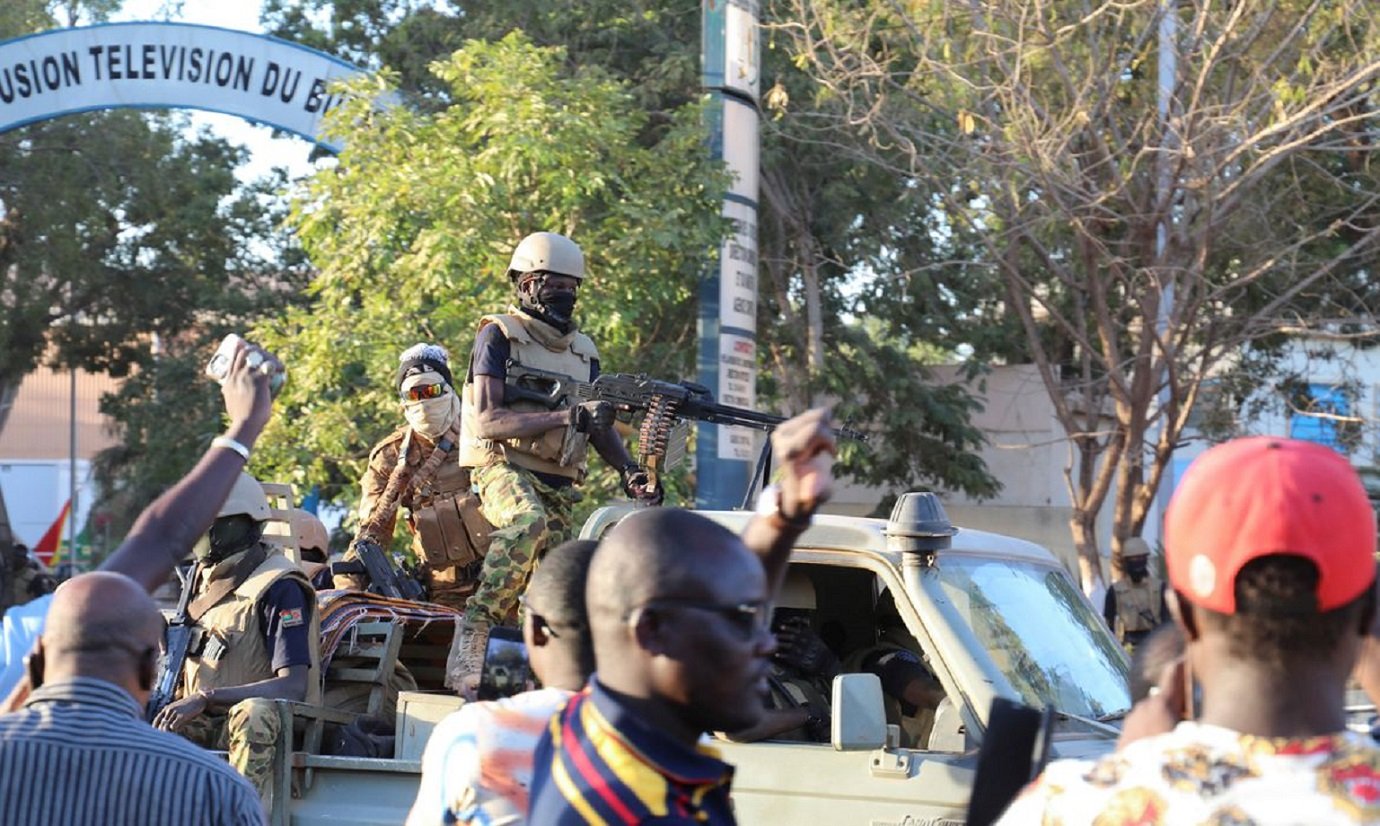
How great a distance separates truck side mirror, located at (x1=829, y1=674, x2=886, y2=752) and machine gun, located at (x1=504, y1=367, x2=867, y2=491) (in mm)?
1867

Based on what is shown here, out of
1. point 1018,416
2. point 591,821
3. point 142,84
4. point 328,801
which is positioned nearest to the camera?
point 591,821

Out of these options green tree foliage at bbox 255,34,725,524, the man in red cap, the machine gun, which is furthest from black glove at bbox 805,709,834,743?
green tree foliage at bbox 255,34,725,524

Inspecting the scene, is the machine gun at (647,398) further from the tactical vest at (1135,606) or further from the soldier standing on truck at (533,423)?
the tactical vest at (1135,606)

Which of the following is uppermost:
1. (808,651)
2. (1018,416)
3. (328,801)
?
(1018,416)

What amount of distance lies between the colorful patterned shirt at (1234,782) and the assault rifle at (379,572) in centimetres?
519

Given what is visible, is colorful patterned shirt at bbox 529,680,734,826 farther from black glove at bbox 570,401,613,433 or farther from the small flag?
the small flag

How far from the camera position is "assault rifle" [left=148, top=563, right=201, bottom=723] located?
594 cm

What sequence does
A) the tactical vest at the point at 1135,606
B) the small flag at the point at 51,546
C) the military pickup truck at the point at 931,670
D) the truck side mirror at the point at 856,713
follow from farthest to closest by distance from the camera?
the small flag at the point at 51,546 → the tactical vest at the point at 1135,606 → the military pickup truck at the point at 931,670 → the truck side mirror at the point at 856,713

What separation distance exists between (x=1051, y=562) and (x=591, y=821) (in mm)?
3978

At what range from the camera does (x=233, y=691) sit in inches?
229

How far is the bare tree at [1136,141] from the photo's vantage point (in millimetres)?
12617

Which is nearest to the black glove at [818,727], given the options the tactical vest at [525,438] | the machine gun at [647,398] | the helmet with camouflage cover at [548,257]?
the machine gun at [647,398]

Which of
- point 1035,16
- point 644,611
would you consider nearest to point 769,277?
point 1035,16

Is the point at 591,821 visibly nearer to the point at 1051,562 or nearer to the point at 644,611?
the point at 644,611
